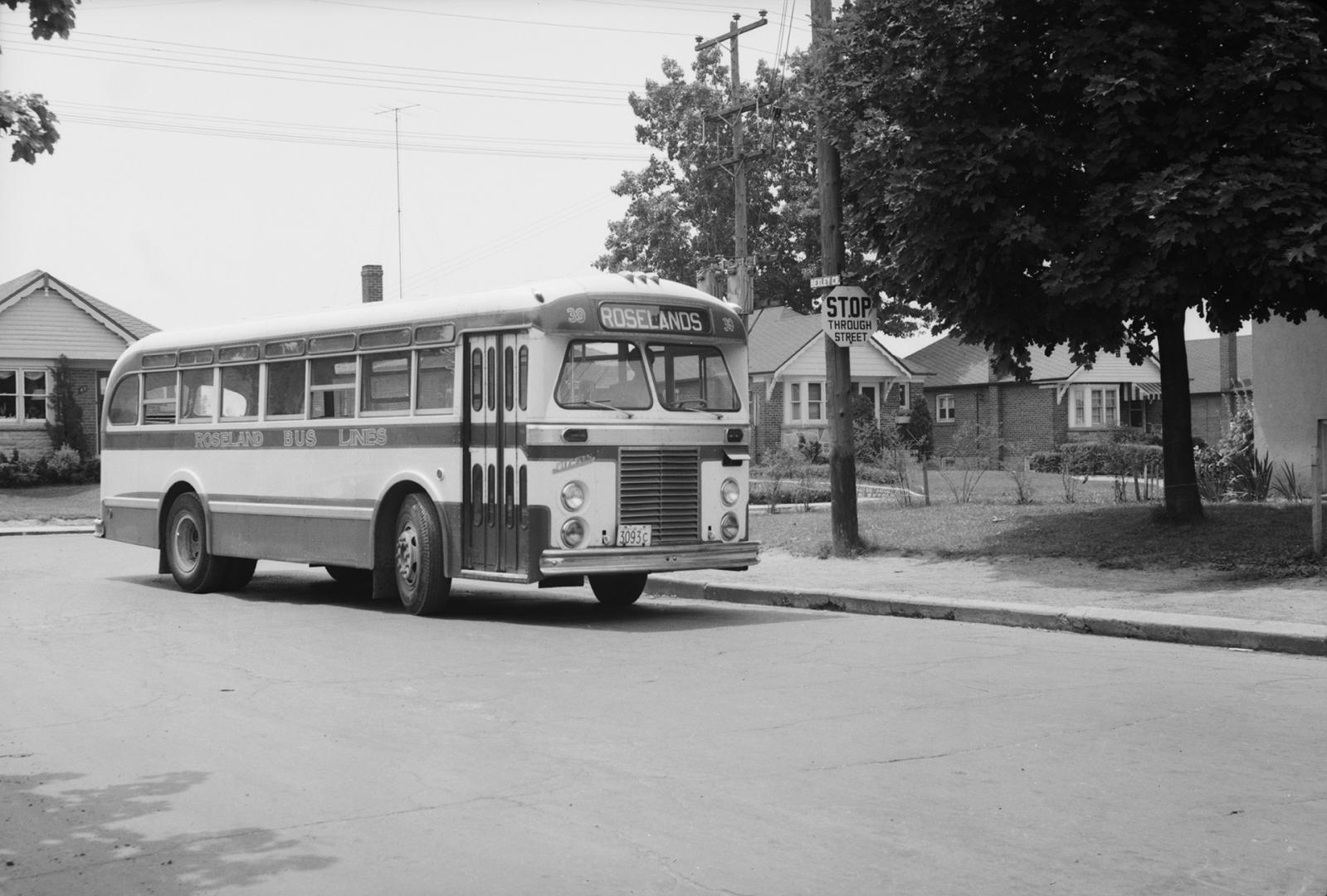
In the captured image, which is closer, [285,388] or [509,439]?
[509,439]

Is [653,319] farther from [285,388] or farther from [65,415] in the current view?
[65,415]

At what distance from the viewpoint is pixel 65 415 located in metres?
42.3

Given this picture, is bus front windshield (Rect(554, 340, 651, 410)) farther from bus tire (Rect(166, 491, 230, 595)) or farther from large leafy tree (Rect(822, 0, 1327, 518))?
bus tire (Rect(166, 491, 230, 595))

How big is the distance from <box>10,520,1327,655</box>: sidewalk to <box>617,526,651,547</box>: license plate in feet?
6.46

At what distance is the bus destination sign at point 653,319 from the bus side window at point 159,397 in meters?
6.84

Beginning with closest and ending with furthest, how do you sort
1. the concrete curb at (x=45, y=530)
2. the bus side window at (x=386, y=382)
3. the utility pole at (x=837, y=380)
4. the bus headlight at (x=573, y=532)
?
the bus headlight at (x=573, y=532)
the bus side window at (x=386, y=382)
the utility pole at (x=837, y=380)
the concrete curb at (x=45, y=530)

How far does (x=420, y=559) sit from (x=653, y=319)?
314 cm

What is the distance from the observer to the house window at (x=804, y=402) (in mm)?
54781

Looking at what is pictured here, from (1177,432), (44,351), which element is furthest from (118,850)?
(44,351)

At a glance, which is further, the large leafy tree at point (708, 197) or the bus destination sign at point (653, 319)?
the large leafy tree at point (708, 197)

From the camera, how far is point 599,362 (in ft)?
43.1

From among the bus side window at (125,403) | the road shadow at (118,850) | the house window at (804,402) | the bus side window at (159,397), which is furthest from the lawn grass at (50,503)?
the road shadow at (118,850)

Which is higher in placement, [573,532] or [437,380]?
[437,380]

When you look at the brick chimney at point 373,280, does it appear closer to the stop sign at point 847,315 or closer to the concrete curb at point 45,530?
the concrete curb at point 45,530
